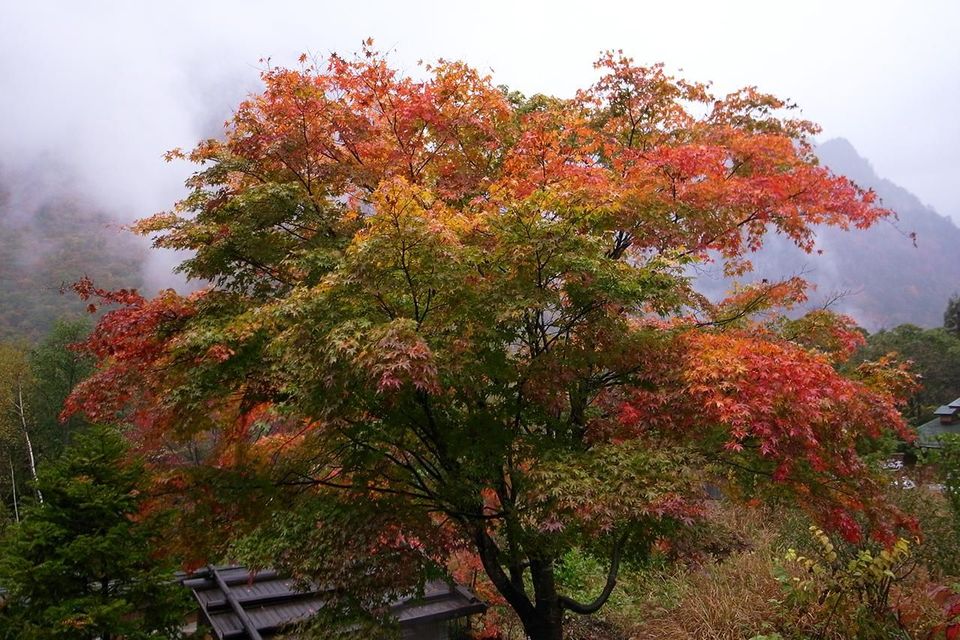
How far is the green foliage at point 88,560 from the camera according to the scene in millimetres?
4992

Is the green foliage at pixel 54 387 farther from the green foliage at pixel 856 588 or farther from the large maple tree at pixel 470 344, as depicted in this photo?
the green foliage at pixel 856 588

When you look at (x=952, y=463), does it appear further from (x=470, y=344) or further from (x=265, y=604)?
(x=265, y=604)

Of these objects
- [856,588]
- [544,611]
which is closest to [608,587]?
[544,611]

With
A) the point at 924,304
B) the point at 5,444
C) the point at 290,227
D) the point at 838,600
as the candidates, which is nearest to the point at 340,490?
the point at 290,227

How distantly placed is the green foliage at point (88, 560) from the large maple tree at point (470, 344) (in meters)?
0.46

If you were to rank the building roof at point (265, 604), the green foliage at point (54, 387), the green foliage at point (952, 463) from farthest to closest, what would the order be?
the green foliage at point (54, 387)
the green foliage at point (952, 463)
the building roof at point (265, 604)

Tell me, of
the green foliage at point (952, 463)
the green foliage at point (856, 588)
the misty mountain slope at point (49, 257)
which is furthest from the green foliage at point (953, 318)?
the misty mountain slope at point (49, 257)

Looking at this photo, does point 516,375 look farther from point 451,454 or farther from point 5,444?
point 5,444

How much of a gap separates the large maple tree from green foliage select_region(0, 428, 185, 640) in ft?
1.50

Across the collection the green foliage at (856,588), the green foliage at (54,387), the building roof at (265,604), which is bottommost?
the green foliage at (856,588)

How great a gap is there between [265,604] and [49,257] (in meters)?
87.9

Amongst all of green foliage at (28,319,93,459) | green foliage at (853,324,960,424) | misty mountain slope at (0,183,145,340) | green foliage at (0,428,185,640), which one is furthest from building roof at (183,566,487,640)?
misty mountain slope at (0,183,145,340)

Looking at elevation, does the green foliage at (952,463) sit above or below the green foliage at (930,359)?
below

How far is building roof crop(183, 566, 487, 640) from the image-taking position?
7746mm
